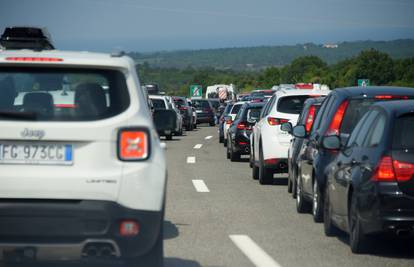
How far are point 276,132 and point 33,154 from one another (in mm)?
12382

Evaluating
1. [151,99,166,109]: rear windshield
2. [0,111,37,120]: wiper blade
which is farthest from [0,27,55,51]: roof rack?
[151,99,166,109]: rear windshield

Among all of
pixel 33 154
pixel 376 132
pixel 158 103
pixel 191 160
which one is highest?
pixel 33 154

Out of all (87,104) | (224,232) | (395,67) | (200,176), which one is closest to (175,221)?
(224,232)

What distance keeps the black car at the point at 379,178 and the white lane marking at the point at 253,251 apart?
86cm

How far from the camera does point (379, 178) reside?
10172 millimetres

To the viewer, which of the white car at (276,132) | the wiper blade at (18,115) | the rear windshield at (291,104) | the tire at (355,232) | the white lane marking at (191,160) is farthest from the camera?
the white lane marking at (191,160)

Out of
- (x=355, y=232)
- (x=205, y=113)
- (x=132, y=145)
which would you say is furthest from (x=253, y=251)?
(x=205, y=113)

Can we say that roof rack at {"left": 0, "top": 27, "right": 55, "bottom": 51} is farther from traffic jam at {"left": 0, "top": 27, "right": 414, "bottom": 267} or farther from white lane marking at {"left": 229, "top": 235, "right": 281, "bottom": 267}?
white lane marking at {"left": 229, "top": 235, "right": 281, "bottom": 267}

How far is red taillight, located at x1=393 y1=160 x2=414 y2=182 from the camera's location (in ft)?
33.2

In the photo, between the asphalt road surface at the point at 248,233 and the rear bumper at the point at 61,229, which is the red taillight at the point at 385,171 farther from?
the rear bumper at the point at 61,229

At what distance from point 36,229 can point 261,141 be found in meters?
12.8

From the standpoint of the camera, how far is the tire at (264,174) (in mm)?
19781

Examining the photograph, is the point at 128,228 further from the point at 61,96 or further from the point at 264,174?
the point at 264,174

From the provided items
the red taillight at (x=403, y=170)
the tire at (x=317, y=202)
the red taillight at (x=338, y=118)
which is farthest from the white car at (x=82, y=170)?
the red taillight at (x=338, y=118)
